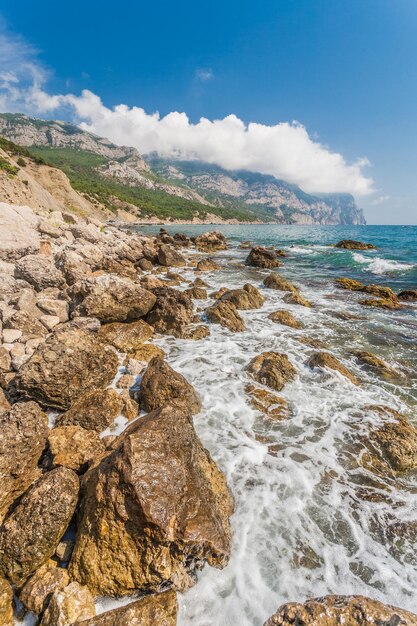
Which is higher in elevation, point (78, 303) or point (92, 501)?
point (78, 303)

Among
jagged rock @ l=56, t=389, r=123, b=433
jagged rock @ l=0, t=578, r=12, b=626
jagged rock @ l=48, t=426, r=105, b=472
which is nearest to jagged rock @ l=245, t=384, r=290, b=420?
jagged rock @ l=56, t=389, r=123, b=433

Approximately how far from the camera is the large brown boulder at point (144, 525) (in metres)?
3.08

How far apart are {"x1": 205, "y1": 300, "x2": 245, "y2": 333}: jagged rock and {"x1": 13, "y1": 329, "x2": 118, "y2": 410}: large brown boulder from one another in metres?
5.67

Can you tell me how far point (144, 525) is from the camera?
10.2ft

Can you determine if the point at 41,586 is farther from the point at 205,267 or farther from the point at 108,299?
the point at 205,267

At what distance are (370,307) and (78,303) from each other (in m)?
14.5

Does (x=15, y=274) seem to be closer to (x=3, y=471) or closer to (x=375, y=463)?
(x=3, y=471)

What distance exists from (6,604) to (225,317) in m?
9.56

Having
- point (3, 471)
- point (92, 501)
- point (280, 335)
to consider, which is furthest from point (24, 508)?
point (280, 335)

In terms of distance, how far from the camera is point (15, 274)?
34.5ft

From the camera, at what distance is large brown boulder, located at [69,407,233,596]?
3.08 metres

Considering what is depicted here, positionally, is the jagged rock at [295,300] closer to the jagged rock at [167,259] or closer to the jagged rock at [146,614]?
the jagged rock at [167,259]

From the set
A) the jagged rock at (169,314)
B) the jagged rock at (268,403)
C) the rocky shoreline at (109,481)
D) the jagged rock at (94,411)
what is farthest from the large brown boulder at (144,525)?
the jagged rock at (169,314)

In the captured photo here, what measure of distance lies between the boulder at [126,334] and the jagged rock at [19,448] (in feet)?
13.9
